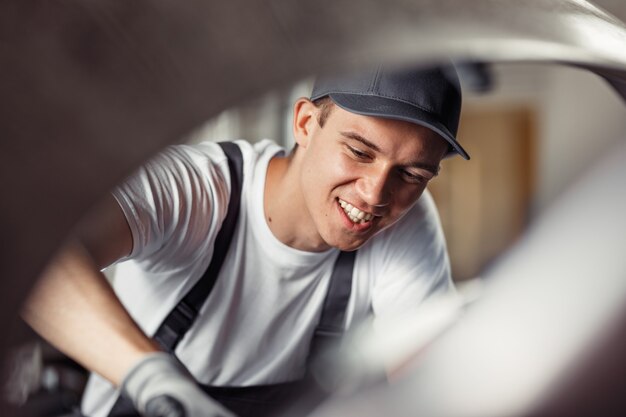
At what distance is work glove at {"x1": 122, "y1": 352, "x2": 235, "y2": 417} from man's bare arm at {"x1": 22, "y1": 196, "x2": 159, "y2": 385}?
1.0 inches

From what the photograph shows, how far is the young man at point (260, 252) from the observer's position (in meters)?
0.33

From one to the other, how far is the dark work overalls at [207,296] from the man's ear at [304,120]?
0.07 meters

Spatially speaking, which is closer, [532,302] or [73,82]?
[73,82]

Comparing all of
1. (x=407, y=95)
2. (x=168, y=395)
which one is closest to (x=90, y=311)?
(x=168, y=395)

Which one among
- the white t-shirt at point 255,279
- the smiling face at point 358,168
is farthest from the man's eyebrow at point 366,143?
the white t-shirt at point 255,279

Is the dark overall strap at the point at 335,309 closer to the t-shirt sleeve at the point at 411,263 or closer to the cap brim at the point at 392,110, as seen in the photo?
the t-shirt sleeve at the point at 411,263

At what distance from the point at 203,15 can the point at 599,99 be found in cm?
34

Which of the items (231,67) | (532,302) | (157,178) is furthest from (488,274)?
(231,67)

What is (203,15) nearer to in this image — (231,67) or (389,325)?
(231,67)

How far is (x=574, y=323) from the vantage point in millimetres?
332

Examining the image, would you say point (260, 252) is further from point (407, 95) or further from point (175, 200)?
point (407, 95)

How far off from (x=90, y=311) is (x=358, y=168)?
0.15m

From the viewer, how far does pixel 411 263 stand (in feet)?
1.57

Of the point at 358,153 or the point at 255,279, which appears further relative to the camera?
the point at 255,279
